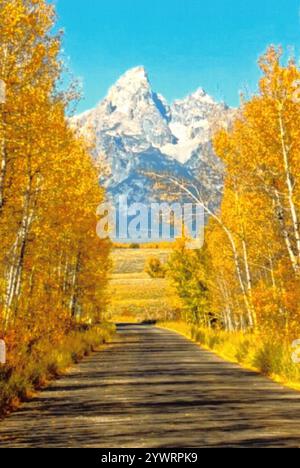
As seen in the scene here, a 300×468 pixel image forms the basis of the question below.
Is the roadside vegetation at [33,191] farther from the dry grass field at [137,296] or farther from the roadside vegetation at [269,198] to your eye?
the dry grass field at [137,296]

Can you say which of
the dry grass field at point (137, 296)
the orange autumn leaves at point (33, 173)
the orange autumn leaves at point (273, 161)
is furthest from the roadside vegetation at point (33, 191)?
the dry grass field at point (137, 296)

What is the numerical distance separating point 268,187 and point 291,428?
1276cm

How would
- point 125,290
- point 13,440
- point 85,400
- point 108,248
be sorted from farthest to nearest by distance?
point 125,290, point 108,248, point 85,400, point 13,440

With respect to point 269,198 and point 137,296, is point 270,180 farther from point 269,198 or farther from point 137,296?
point 137,296

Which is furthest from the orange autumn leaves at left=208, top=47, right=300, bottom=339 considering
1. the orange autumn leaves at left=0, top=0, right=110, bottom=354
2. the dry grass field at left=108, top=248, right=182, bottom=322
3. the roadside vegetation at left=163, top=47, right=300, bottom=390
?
the dry grass field at left=108, top=248, right=182, bottom=322

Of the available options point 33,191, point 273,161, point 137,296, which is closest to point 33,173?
point 33,191

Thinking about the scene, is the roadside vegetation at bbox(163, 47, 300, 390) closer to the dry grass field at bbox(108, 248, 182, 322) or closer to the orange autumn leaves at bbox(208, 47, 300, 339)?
the orange autumn leaves at bbox(208, 47, 300, 339)

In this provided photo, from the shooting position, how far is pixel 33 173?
22062 mm

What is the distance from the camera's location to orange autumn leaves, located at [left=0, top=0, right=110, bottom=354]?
58.6ft

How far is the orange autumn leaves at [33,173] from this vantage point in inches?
704

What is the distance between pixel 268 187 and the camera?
23.3 m

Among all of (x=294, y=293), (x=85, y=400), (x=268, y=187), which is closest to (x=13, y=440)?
(x=85, y=400)

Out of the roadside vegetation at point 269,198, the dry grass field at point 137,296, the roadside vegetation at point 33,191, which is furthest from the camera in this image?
the dry grass field at point 137,296
